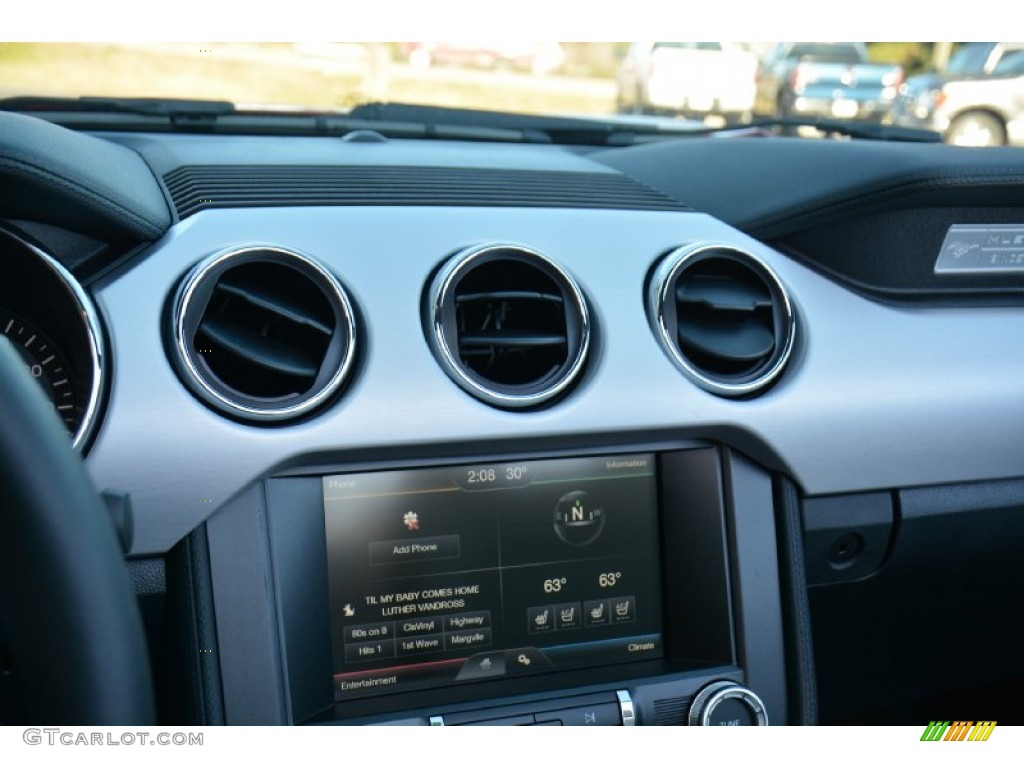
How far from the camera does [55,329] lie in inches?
65.7

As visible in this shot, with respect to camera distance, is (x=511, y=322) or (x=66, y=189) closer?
(x=66, y=189)

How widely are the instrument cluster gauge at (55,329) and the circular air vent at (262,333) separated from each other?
0.12 metres

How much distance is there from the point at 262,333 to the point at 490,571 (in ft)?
1.59

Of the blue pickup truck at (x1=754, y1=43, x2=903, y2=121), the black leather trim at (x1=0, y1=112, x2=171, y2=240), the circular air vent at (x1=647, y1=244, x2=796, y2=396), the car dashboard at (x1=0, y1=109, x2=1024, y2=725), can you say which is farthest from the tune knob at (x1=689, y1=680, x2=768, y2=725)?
the blue pickup truck at (x1=754, y1=43, x2=903, y2=121)

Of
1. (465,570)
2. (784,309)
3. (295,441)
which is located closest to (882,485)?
(784,309)

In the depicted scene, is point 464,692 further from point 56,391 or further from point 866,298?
point 866,298

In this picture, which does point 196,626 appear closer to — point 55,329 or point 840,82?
point 55,329

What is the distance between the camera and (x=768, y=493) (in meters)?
1.99

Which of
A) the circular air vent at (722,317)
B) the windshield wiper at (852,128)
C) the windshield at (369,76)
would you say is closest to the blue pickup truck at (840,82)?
the windshield at (369,76)

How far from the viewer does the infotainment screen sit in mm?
1802

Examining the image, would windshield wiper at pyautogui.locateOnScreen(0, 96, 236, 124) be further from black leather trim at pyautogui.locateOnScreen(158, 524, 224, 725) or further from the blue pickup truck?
the blue pickup truck
